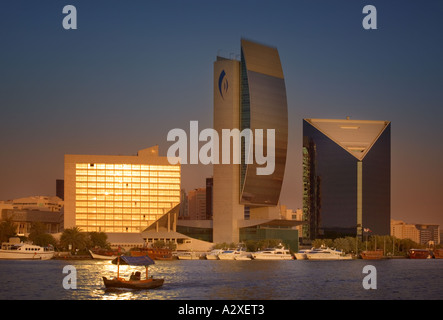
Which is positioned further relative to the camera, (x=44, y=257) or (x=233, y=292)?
(x=44, y=257)

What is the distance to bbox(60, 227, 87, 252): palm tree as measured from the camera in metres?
192

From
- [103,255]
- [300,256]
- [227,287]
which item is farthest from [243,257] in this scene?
[227,287]

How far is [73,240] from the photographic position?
193500 mm

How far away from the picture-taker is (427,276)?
12525 centimetres

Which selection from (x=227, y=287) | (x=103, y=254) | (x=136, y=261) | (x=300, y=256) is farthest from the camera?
(x=300, y=256)

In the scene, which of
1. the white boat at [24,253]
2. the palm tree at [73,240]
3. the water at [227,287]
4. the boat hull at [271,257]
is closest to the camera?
the water at [227,287]

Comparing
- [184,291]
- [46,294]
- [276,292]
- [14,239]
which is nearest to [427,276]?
[276,292]

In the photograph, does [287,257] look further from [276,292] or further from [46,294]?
[46,294]

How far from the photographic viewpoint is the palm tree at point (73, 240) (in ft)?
630

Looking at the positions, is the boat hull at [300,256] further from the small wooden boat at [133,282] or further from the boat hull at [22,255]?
the small wooden boat at [133,282]

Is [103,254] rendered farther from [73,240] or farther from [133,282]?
[133,282]

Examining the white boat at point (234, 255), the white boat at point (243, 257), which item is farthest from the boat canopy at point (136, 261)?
the white boat at point (234, 255)
